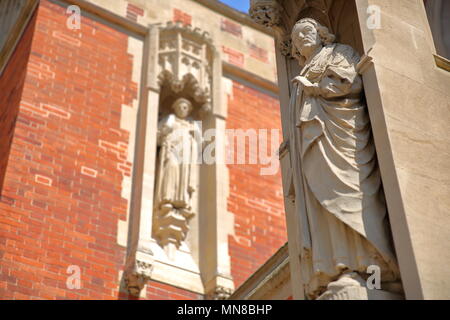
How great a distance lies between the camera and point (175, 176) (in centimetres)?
898

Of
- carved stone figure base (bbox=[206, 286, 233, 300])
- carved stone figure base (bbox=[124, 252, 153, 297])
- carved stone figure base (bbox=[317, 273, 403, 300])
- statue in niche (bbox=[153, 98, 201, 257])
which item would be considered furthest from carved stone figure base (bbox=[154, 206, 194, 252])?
carved stone figure base (bbox=[317, 273, 403, 300])

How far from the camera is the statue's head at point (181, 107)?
31.6 feet

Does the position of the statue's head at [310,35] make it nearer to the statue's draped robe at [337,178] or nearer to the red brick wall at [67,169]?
the statue's draped robe at [337,178]

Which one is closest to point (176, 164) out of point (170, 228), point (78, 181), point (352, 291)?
point (170, 228)

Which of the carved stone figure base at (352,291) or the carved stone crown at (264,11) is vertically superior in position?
the carved stone crown at (264,11)

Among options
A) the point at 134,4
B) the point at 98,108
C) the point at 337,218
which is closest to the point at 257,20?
the point at 337,218

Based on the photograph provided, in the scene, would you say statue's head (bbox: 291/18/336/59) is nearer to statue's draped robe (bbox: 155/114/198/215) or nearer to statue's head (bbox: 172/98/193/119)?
statue's draped robe (bbox: 155/114/198/215)

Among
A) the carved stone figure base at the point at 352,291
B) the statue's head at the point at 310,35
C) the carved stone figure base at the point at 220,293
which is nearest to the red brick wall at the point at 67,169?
the carved stone figure base at the point at 220,293

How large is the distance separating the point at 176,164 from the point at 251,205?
1.22m

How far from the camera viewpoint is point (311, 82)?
13.1ft

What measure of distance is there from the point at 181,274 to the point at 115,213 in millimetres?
1034

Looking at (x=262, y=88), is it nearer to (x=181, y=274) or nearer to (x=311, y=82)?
(x=181, y=274)

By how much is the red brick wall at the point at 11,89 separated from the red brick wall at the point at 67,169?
14 cm

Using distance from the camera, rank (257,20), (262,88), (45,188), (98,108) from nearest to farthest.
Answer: (257,20) → (45,188) → (98,108) → (262,88)
